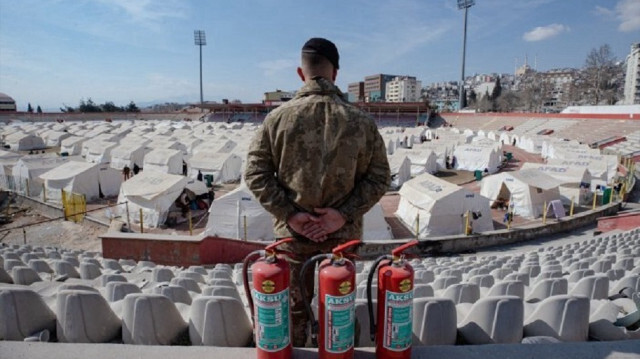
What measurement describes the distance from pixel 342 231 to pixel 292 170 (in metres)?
0.59

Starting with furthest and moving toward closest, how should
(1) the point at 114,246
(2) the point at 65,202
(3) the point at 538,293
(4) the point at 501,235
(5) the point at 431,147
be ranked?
1. (5) the point at 431,147
2. (2) the point at 65,202
3. (4) the point at 501,235
4. (1) the point at 114,246
5. (3) the point at 538,293

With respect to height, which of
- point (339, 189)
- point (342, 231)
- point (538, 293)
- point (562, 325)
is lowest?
point (538, 293)

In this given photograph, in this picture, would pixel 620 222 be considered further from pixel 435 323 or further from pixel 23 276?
pixel 23 276

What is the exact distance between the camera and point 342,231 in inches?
107

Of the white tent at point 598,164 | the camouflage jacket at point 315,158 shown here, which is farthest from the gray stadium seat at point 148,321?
the white tent at point 598,164

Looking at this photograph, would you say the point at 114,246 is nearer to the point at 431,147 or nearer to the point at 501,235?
the point at 501,235

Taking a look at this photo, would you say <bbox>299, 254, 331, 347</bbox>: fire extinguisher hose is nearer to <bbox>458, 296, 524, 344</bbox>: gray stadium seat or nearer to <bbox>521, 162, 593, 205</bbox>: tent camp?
<bbox>458, 296, 524, 344</bbox>: gray stadium seat

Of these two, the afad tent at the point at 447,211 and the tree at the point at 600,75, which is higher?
the tree at the point at 600,75

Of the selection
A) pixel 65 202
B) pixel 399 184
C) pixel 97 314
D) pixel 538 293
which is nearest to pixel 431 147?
pixel 399 184

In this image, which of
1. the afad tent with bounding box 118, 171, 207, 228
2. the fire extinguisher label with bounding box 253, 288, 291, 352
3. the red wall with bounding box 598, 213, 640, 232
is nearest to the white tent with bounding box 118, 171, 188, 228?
the afad tent with bounding box 118, 171, 207, 228

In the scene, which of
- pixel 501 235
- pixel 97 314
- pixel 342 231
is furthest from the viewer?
pixel 501 235

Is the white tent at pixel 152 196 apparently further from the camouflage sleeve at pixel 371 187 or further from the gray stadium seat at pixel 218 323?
the camouflage sleeve at pixel 371 187

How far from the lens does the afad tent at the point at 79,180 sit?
19844mm

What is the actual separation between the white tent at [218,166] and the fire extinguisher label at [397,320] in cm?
2391
